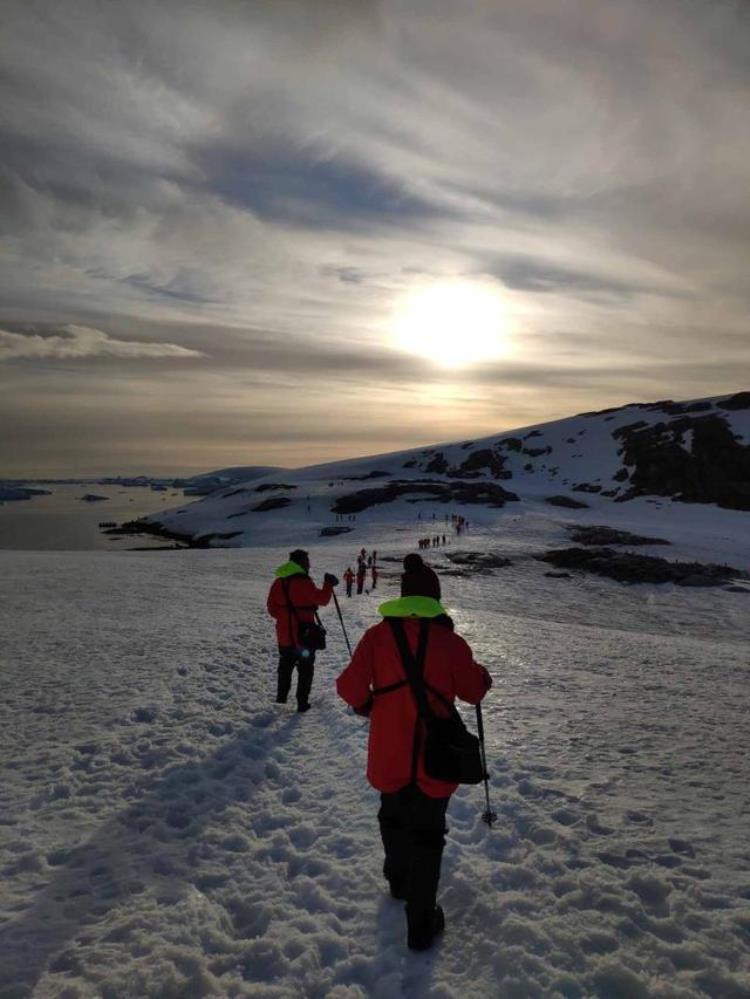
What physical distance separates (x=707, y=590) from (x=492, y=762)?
25.5 metres

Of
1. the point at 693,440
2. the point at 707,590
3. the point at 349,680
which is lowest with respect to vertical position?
the point at 707,590

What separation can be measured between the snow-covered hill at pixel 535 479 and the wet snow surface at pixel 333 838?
4551cm

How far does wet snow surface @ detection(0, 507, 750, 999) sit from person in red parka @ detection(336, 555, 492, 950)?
69cm

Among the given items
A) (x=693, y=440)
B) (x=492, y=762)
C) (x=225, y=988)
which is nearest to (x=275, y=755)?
(x=492, y=762)

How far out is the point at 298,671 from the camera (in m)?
9.97

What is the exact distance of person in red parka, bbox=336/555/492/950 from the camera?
167 inches

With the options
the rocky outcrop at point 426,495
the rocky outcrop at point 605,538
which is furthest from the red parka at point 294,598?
the rocky outcrop at point 426,495

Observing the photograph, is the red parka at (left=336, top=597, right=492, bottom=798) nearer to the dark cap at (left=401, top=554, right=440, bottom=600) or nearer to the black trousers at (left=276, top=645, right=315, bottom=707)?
the dark cap at (left=401, top=554, right=440, bottom=600)

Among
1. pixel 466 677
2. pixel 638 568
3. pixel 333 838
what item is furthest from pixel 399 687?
pixel 638 568

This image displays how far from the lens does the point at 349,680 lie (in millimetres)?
4387

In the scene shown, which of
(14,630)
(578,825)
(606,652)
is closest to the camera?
(578,825)

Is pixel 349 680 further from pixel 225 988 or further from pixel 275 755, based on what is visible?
pixel 275 755

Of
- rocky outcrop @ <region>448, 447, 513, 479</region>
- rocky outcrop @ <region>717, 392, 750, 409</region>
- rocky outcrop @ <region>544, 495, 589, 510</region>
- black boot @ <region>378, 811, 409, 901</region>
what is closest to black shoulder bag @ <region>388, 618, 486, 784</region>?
black boot @ <region>378, 811, 409, 901</region>

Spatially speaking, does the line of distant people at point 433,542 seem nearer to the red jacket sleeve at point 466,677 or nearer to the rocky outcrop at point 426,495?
the rocky outcrop at point 426,495
